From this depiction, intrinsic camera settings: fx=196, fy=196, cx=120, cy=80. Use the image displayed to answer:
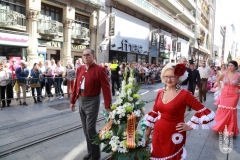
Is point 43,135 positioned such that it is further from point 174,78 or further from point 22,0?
point 22,0

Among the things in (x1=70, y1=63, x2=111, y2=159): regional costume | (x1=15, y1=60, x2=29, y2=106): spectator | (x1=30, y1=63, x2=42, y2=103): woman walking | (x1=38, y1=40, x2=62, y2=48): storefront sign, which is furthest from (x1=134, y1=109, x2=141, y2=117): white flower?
(x1=38, y1=40, x2=62, y2=48): storefront sign

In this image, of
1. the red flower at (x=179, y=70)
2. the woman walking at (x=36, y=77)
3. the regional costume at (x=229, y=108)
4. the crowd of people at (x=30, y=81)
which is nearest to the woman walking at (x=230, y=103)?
the regional costume at (x=229, y=108)

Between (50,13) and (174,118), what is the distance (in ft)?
55.3

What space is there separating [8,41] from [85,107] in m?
12.7

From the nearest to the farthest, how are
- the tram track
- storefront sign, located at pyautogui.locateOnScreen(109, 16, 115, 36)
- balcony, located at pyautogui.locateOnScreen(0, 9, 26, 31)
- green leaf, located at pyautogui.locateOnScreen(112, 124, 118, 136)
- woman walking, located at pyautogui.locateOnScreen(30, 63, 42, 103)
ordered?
green leaf, located at pyautogui.locateOnScreen(112, 124, 118, 136)
the tram track
woman walking, located at pyautogui.locateOnScreen(30, 63, 42, 103)
balcony, located at pyautogui.locateOnScreen(0, 9, 26, 31)
storefront sign, located at pyautogui.locateOnScreen(109, 16, 115, 36)

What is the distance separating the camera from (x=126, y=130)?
2584mm

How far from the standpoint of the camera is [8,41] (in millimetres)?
13539

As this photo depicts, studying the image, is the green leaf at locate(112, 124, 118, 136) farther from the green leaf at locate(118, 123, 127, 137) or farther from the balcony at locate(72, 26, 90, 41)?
the balcony at locate(72, 26, 90, 41)

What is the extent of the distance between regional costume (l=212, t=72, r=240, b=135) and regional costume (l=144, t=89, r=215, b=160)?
310cm

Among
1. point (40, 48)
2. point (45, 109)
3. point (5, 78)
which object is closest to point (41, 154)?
point (45, 109)

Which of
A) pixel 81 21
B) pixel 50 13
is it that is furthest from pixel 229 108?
pixel 81 21

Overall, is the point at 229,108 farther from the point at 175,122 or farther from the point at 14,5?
the point at 14,5

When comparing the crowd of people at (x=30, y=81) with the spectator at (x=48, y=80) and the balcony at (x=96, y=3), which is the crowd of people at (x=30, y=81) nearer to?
the spectator at (x=48, y=80)

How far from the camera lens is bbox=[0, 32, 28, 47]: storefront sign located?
13206mm
